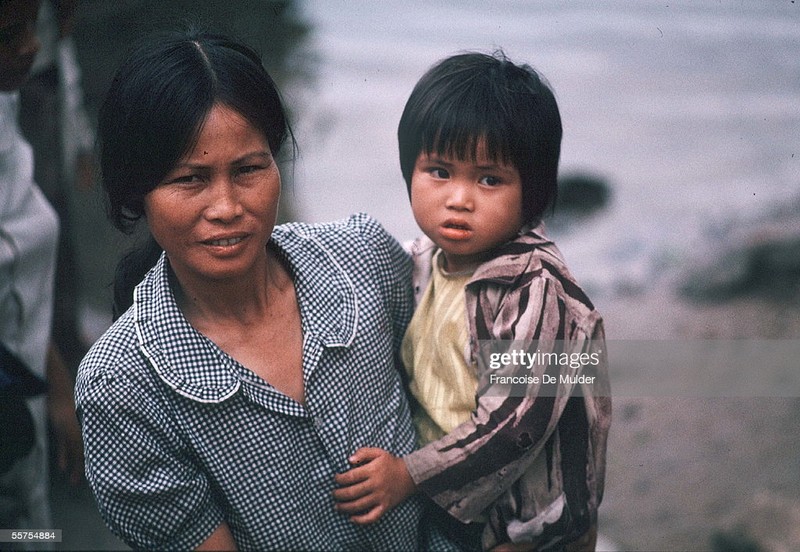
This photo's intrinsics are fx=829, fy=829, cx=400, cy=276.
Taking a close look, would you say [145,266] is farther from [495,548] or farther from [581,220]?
[581,220]

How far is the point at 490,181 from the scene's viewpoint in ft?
4.76

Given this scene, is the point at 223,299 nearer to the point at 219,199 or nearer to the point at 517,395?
the point at 219,199

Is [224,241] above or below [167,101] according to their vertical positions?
below

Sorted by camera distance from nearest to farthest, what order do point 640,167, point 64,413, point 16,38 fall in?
point 16,38 < point 64,413 < point 640,167

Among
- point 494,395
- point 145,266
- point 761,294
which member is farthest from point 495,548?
point 761,294

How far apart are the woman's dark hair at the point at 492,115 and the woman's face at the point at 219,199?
296mm

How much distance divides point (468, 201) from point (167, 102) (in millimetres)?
521

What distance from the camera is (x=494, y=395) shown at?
55.2 inches

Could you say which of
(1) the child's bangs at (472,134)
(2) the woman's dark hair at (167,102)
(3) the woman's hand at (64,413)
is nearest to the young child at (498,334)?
(1) the child's bangs at (472,134)

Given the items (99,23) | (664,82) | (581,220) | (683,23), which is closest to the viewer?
(683,23)

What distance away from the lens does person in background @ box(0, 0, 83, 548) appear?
181cm

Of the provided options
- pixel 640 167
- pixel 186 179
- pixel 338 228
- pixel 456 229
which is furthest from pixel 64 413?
pixel 640 167

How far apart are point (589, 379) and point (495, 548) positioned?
36 centimetres

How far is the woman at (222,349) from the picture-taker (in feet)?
4.21
